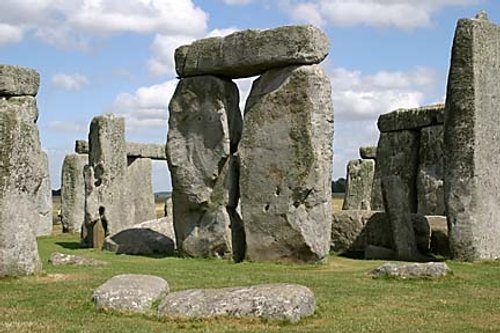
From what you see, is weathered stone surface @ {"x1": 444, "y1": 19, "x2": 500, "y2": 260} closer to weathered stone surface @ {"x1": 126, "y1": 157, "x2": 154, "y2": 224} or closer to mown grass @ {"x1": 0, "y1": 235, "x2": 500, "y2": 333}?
mown grass @ {"x1": 0, "y1": 235, "x2": 500, "y2": 333}

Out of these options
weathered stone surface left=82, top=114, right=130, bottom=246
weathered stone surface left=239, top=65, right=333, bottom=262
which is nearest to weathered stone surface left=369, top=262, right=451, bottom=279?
weathered stone surface left=239, top=65, right=333, bottom=262

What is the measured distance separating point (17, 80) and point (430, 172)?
453 inches

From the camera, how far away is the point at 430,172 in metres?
24.0

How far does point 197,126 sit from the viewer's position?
18.8 m

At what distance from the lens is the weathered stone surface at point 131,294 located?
9836mm

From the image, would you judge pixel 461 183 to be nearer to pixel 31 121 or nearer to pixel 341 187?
pixel 31 121

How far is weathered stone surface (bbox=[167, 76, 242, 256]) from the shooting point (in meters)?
18.3

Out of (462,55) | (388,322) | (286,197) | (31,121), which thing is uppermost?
(462,55)

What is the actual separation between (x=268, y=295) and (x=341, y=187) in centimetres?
6882

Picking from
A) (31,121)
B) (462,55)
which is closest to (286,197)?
(462,55)

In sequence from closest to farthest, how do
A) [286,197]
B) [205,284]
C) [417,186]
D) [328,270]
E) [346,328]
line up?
[346,328] < [205,284] < [328,270] < [286,197] < [417,186]

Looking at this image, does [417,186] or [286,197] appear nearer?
[286,197]

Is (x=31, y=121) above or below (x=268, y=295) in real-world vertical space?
above

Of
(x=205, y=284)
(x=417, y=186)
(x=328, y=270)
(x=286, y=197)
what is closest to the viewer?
(x=205, y=284)
